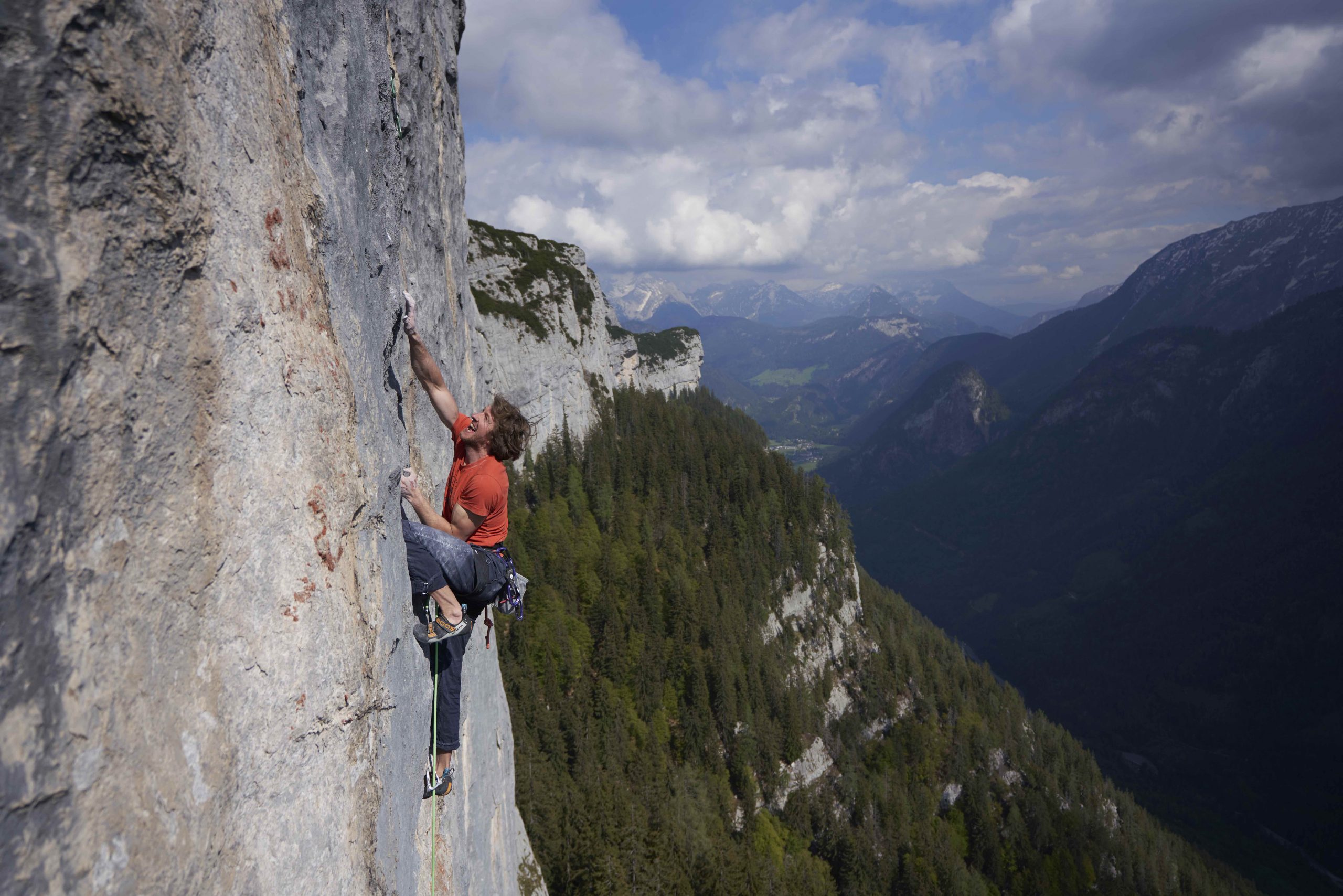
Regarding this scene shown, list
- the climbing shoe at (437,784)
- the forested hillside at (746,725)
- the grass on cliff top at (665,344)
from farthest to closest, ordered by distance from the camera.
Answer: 1. the grass on cliff top at (665,344)
2. the forested hillside at (746,725)
3. the climbing shoe at (437,784)

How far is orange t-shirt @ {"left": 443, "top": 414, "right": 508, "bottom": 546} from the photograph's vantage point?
25.7ft

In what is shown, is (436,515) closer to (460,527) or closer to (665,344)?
(460,527)

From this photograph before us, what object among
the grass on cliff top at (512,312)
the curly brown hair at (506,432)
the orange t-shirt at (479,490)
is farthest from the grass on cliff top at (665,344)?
the curly brown hair at (506,432)

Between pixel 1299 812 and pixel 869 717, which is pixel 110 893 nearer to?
pixel 869 717

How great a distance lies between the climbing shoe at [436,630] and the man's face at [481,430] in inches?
95.6

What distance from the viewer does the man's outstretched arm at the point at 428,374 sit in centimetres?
860

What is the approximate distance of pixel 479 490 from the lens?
782 cm

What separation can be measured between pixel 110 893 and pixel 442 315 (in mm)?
9091

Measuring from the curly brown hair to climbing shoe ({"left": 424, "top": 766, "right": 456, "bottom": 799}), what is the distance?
4.55m

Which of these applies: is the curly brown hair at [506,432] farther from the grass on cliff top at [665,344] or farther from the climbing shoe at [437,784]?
the grass on cliff top at [665,344]

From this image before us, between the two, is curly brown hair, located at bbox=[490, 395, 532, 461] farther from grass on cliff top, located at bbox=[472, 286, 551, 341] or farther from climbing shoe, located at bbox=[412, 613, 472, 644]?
grass on cliff top, located at bbox=[472, 286, 551, 341]

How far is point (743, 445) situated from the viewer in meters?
99.1

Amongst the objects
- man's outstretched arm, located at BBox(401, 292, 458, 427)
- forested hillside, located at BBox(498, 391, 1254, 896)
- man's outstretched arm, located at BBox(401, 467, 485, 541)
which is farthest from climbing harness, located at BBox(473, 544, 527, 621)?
forested hillside, located at BBox(498, 391, 1254, 896)

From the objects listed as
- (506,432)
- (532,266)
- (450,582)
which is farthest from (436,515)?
(532,266)
